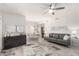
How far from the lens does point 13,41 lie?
4.73 meters

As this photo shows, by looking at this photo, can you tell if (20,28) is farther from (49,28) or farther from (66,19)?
(66,19)

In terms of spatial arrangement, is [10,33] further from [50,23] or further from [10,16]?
[50,23]

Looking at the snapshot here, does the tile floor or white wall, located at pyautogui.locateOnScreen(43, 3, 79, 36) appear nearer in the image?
the tile floor

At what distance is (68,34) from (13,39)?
355cm

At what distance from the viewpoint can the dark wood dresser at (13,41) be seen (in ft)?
14.3

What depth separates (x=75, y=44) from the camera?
4.76 m

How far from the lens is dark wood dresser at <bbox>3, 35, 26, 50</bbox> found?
4.36m

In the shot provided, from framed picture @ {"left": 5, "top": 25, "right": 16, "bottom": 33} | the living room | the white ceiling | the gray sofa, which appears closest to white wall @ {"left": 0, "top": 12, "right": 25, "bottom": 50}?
the living room

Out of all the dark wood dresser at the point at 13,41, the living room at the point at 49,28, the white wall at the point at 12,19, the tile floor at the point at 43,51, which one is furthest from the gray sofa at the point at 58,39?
the white wall at the point at 12,19

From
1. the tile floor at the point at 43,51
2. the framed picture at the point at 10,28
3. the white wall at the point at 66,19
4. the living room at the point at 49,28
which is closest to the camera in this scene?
the tile floor at the point at 43,51

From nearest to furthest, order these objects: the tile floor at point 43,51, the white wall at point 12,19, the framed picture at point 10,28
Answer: the tile floor at point 43,51
the white wall at point 12,19
the framed picture at point 10,28

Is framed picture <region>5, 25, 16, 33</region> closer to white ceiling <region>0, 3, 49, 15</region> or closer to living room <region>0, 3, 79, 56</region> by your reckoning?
living room <region>0, 3, 79, 56</region>

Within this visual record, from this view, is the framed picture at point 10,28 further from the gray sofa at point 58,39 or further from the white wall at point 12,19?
the gray sofa at point 58,39

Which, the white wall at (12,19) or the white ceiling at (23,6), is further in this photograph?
the white wall at (12,19)
